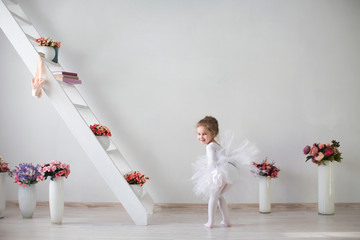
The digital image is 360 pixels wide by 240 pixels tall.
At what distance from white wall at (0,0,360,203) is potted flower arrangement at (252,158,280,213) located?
0.78 feet

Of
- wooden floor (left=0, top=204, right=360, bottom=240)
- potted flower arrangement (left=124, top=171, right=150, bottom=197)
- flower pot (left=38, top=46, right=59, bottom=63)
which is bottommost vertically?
wooden floor (left=0, top=204, right=360, bottom=240)

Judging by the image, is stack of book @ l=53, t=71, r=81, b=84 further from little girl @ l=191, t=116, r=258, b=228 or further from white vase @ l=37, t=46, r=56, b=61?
little girl @ l=191, t=116, r=258, b=228

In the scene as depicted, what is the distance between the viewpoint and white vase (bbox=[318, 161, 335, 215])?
4.58 metres

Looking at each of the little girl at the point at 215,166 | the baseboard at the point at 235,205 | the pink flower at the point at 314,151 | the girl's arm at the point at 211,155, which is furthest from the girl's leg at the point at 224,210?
the pink flower at the point at 314,151

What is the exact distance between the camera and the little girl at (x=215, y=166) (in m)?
3.96

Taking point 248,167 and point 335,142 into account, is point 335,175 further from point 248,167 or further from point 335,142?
point 248,167

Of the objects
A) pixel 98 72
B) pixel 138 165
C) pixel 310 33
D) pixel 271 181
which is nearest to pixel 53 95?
pixel 98 72

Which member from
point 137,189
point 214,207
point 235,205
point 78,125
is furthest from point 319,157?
point 78,125

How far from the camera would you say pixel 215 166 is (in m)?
4.01

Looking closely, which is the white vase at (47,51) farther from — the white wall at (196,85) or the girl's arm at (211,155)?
the girl's arm at (211,155)

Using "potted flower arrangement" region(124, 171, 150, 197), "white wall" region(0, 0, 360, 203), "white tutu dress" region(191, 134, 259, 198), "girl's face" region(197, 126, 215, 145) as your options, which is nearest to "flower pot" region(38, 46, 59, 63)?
"white wall" region(0, 0, 360, 203)

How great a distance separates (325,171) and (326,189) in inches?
7.5

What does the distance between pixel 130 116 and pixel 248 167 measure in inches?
66.1

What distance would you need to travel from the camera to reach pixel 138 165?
200 inches
